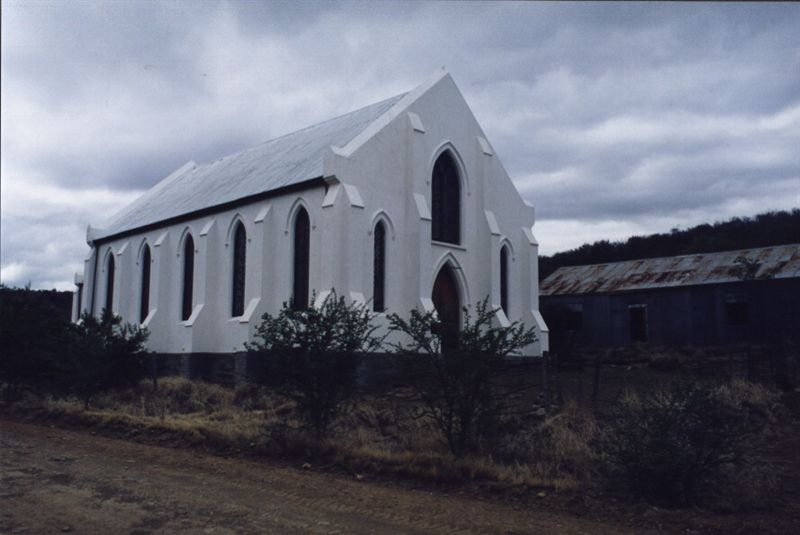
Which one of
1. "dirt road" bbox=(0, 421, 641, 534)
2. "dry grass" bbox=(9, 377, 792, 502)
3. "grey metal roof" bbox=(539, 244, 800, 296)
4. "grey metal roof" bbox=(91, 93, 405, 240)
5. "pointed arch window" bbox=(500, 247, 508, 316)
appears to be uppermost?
"grey metal roof" bbox=(91, 93, 405, 240)

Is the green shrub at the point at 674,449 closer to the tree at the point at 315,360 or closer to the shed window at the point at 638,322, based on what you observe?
the tree at the point at 315,360

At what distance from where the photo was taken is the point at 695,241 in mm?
65625

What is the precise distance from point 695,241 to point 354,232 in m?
53.2

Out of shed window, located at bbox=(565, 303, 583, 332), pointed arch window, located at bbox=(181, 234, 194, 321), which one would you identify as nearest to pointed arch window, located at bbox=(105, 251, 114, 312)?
pointed arch window, located at bbox=(181, 234, 194, 321)

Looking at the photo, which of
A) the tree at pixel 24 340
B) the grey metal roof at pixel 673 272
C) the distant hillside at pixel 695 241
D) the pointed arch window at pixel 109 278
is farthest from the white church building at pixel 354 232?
the distant hillside at pixel 695 241

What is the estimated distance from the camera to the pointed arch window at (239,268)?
25.1 m

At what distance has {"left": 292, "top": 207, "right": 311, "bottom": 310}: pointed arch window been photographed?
22.7m

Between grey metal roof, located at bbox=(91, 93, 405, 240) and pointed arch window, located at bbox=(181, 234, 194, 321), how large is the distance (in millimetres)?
1317

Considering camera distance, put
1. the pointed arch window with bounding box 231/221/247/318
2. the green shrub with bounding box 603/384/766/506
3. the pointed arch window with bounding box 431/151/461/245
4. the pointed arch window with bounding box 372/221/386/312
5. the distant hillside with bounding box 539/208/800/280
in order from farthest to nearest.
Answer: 1. the distant hillside with bounding box 539/208/800/280
2. the pointed arch window with bounding box 231/221/247/318
3. the pointed arch window with bounding box 431/151/461/245
4. the pointed arch window with bounding box 372/221/386/312
5. the green shrub with bounding box 603/384/766/506

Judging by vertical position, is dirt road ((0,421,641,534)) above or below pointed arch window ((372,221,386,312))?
below

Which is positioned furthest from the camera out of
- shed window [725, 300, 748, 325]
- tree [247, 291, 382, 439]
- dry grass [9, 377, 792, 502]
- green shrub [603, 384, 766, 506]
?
shed window [725, 300, 748, 325]

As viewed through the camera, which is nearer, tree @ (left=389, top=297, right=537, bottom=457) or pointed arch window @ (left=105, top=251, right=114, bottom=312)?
tree @ (left=389, top=297, right=537, bottom=457)

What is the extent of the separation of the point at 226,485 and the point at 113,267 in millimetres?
27221

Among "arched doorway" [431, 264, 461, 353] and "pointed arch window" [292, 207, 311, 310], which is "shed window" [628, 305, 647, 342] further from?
"pointed arch window" [292, 207, 311, 310]
